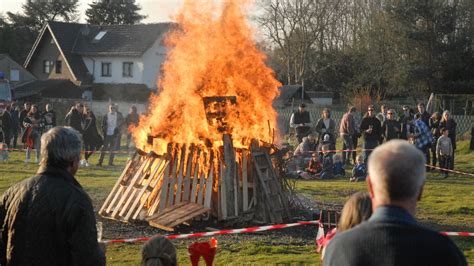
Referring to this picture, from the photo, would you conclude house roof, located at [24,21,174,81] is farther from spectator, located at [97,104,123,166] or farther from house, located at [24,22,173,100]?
spectator, located at [97,104,123,166]

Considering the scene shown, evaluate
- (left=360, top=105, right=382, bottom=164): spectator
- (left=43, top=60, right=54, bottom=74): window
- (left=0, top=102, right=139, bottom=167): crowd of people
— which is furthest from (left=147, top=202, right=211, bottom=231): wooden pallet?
(left=43, top=60, right=54, bottom=74): window

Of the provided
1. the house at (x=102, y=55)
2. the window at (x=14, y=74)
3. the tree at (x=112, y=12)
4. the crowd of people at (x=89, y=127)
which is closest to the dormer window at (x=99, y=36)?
the house at (x=102, y=55)

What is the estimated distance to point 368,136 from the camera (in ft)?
62.5

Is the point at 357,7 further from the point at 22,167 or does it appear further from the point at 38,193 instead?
the point at 38,193

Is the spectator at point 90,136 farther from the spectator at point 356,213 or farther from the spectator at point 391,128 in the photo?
the spectator at point 356,213

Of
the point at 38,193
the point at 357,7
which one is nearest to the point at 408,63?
the point at 357,7

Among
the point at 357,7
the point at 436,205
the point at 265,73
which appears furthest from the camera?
the point at 357,7

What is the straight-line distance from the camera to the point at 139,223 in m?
11.6

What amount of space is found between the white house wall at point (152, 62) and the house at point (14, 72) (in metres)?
12.7

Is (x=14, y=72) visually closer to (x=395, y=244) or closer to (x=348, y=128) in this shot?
(x=348, y=128)

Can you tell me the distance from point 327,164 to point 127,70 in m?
36.2

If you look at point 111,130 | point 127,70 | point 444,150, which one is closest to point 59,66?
point 127,70

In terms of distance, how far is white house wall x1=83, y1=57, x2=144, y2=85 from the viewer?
52.6 metres

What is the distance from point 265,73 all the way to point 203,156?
234 centimetres
